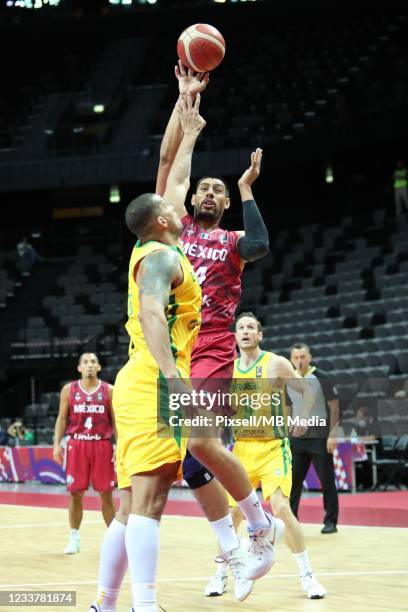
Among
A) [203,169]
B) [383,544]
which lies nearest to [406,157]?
[203,169]

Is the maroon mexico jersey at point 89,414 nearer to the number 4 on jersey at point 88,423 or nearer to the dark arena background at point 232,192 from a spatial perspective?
the number 4 on jersey at point 88,423

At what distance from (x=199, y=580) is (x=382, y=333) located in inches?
490

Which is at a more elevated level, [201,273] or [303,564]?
[201,273]

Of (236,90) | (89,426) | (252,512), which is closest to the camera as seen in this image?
(252,512)

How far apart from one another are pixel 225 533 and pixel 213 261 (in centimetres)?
167

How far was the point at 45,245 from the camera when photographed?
33281 millimetres

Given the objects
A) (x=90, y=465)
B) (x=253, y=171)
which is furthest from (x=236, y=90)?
(x=253, y=171)

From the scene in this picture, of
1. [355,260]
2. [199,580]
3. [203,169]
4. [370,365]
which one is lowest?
[199,580]

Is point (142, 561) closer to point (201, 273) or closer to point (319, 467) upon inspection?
point (201, 273)

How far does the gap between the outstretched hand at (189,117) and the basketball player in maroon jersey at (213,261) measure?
0.39 ft

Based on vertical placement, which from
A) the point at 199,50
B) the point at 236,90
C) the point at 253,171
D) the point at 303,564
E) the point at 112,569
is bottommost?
the point at 303,564

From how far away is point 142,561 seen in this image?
5.36 metres

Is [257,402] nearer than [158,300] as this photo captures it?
No

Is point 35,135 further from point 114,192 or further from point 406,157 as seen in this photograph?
point 406,157
